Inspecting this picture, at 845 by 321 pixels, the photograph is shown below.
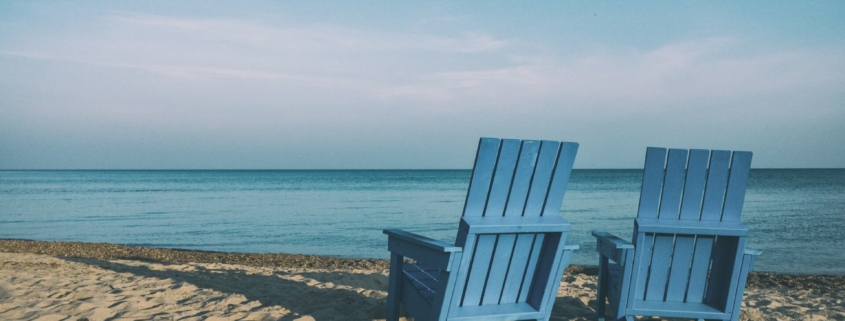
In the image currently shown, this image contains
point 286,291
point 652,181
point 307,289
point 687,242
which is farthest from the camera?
point 307,289

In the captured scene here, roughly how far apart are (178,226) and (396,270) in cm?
1127

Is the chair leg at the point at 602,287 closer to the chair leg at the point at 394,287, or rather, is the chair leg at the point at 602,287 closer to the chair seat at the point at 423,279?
the chair seat at the point at 423,279

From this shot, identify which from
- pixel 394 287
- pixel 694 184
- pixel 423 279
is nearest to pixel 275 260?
pixel 394 287

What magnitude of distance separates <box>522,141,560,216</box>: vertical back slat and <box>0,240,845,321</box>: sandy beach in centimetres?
153

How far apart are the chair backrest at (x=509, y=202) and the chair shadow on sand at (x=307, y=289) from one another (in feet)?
4.08

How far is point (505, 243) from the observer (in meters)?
2.63

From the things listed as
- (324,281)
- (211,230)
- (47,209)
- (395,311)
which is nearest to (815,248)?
(324,281)

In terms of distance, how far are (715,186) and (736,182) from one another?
10cm

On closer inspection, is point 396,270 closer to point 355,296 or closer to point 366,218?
point 355,296

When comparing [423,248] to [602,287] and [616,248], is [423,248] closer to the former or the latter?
[616,248]

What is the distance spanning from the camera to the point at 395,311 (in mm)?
3240

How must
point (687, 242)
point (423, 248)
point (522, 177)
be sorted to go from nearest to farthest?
point (522, 177) → point (423, 248) → point (687, 242)

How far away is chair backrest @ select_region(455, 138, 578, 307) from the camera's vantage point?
2.48m

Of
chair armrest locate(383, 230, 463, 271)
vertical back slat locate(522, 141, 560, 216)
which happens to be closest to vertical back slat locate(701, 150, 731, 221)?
vertical back slat locate(522, 141, 560, 216)
